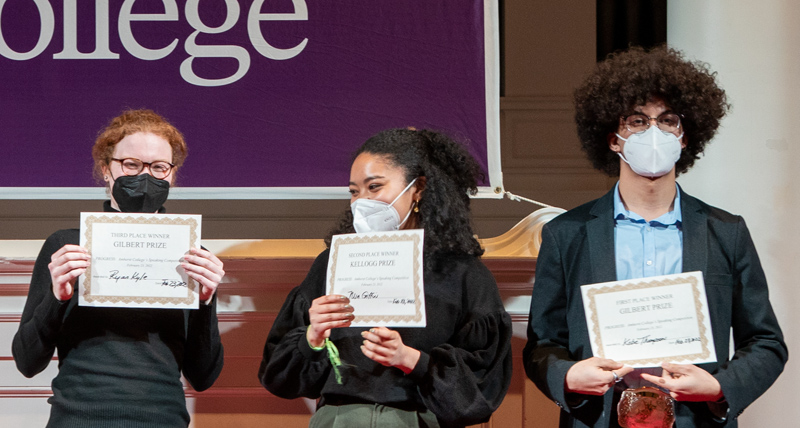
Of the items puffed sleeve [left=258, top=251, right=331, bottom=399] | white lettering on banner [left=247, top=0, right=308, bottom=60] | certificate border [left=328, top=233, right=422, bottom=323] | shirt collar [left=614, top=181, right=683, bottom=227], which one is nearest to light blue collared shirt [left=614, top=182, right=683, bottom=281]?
shirt collar [left=614, top=181, right=683, bottom=227]

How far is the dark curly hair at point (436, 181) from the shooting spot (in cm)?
211

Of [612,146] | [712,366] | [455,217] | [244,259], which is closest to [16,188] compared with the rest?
[244,259]

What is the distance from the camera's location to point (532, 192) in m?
4.67

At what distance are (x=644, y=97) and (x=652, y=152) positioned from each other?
0.21m

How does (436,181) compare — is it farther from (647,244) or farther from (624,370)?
→ (624,370)

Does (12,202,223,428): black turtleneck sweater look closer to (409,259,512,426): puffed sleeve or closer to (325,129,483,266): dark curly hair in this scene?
(325,129,483,266): dark curly hair

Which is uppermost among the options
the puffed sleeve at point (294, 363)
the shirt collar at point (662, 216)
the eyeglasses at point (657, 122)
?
the eyeglasses at point (657, 122)

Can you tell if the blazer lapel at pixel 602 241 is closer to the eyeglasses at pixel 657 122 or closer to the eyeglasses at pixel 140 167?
the eyeglasses at pixel 657 122

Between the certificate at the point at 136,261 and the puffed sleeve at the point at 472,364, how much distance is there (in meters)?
0.67

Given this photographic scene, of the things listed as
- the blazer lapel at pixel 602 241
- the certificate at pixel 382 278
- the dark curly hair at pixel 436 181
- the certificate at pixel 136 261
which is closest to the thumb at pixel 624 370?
the blazer lapel at pixel 602 241

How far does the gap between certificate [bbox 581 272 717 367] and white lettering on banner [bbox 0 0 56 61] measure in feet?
8.63

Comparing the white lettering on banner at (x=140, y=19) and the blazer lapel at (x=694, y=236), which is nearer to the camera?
the blazer lapel at (x=694, y=236)

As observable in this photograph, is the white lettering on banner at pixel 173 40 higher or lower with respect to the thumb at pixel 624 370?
higher

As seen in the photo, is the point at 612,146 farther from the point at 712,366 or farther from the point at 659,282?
the point at 712,366
